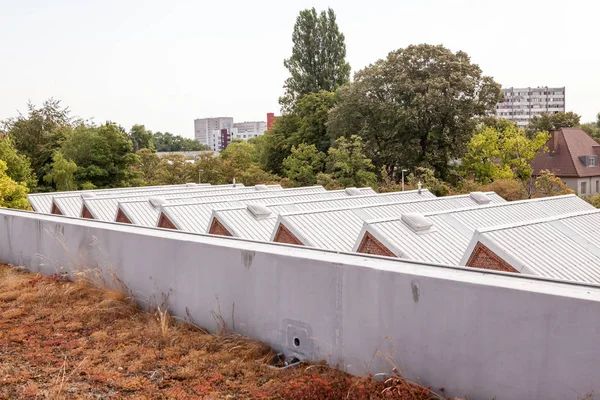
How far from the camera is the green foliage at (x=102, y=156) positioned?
47344 millimetres

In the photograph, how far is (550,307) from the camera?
4660mm

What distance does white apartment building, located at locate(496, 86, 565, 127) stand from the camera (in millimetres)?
178875

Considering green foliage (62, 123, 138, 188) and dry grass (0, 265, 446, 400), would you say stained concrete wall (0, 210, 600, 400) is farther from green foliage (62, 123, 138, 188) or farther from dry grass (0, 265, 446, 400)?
green foliage (62, 123, 138, 188)

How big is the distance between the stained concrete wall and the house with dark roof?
55.6 m

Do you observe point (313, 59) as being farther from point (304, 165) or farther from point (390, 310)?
point (390, 310)

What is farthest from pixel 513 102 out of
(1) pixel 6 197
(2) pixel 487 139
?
Result: (1) pixel 6 197

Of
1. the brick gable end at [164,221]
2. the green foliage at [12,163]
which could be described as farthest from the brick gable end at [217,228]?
the green foliage at [12,163]

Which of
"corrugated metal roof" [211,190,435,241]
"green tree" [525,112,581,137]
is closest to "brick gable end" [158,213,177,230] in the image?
"corrugated metal roof" [211,190,435,241]

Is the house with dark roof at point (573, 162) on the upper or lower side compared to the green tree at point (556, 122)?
lower

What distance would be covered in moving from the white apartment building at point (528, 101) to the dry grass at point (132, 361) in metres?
182

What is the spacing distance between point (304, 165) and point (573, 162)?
1050 inches

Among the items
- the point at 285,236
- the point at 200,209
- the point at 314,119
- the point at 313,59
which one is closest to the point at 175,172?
the point at 314,119

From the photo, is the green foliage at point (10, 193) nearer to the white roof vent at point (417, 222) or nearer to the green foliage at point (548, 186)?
the white roof vent at point (417, 222)

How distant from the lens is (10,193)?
3231cm
